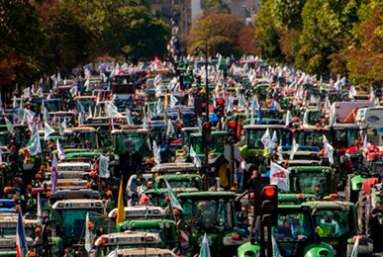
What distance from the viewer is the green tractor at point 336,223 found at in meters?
20.9

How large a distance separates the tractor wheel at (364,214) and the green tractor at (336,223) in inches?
122

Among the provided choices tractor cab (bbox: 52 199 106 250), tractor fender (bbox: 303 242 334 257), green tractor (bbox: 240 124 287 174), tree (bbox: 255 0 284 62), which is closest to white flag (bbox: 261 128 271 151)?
green tractor (bbox: 240 124 287 174)

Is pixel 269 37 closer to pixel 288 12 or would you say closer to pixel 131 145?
pixel 288 12

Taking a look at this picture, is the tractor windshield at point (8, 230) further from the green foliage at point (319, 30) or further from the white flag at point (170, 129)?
the green foliage at point (319, 30)

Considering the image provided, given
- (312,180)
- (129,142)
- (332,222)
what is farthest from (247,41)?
(332,222)

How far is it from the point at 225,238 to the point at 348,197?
9940mm

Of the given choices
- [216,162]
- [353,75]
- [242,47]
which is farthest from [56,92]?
[242,47]

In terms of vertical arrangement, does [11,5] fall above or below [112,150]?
above

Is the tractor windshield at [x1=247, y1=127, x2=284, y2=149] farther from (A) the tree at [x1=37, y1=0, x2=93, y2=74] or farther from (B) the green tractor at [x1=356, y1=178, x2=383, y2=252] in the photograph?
(A) the tree at [x1=37, y1=0, x2=93, y2=74]

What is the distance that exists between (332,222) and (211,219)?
2.35m

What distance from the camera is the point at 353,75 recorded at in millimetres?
57469

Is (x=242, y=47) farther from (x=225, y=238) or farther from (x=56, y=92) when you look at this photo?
(x=225, y=238)

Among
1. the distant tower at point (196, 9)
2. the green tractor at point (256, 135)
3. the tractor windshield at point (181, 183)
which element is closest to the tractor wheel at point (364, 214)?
the tractor windshield at point (181, 183)

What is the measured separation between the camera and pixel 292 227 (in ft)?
65.5
